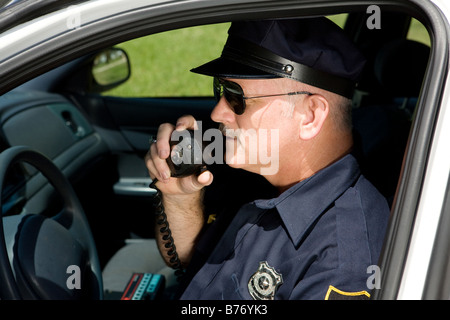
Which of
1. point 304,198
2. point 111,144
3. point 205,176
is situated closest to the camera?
point 304,198

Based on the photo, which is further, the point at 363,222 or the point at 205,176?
the point at 205,176

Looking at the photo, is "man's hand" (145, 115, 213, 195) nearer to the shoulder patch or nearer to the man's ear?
the man's ear

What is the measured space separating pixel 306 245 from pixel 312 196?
0.55 feet

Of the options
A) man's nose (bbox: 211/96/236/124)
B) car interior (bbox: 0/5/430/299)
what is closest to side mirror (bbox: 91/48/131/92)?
car interior (bbox: 0/5/430/299)

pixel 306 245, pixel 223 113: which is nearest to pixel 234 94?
pixel 223 113

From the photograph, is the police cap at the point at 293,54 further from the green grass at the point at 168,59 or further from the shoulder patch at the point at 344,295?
the green grass at the point at 168,59

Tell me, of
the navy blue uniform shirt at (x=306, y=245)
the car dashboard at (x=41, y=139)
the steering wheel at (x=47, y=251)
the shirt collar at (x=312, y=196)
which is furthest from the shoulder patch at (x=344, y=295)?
the car dashboard at (x=41, y=139)

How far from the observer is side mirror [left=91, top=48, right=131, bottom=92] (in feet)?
10.4

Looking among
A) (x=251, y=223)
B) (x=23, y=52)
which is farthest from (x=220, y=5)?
(x=251, y=223)

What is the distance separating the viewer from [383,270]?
A: 1.12 meters

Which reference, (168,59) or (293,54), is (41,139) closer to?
(293,54)

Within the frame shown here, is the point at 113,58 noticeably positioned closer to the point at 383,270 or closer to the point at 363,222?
the point at 363,222
